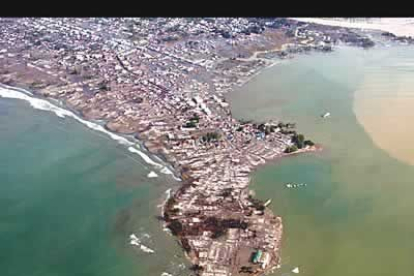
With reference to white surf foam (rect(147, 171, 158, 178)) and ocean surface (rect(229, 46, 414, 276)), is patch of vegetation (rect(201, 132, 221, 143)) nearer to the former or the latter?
ocean surface (rect(229, 46, 414, 276))

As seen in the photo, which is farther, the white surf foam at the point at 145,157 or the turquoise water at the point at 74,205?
the white surf foam at the point at 145,157

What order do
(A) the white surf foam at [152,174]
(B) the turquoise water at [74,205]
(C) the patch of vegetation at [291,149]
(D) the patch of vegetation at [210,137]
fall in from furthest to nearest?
(D) the patch of vegetation at [210,137] < (C) the patch of vegetation at [291,149] < (A) the white surf foam at [152,174] < (B) the turquoise water at [74,205]

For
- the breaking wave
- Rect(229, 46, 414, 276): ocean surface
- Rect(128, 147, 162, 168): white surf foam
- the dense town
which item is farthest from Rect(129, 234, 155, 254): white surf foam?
Rect(128, 147, 162, 168): white surf foam

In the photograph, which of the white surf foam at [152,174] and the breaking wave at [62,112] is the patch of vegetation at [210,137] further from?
the white surf foam at [152,174]

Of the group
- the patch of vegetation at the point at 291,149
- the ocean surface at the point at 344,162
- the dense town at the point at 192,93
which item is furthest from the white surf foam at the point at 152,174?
the patch of vegetation at the point at 291,149

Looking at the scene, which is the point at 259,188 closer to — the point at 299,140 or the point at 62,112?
the point at 299,140

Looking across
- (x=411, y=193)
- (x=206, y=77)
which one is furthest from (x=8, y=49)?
(x=411, y=193)

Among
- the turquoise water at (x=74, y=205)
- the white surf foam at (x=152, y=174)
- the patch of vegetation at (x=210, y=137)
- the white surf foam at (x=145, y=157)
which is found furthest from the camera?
the patch of vegetation at (x=210, y=137)
